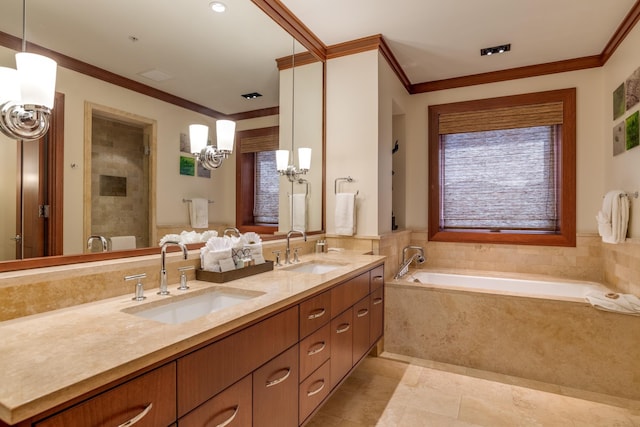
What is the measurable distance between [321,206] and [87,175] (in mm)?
1938

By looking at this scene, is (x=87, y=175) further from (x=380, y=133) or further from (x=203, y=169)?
(x=380, y=133)

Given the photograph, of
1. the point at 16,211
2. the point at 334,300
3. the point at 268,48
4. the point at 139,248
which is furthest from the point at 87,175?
the point at 268,48

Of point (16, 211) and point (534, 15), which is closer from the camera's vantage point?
point (16, 211)

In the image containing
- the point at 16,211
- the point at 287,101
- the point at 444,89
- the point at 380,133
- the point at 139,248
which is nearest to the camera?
the point at 16,211

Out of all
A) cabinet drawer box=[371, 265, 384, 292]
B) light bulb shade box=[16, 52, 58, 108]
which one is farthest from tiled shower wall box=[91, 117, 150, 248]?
cabinet drawer box=[371, 265, 384, 292]

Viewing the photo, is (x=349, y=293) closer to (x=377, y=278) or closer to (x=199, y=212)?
(x=377, y=278)

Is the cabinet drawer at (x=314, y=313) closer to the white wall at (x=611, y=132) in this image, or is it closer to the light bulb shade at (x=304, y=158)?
the light bulb shade at (x=304, y=158)

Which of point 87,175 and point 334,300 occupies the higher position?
point 87,175

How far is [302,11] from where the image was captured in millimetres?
2453

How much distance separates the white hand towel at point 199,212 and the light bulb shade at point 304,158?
107 cm

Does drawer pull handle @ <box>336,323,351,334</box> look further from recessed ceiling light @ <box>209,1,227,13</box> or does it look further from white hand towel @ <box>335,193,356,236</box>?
recessed ceiling light @ <box>209,1,227,13</box>

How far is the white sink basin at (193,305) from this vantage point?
4.37 ft

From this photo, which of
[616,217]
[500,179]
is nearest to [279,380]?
[616,217]

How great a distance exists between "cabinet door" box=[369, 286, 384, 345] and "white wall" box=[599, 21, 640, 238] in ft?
6.47
